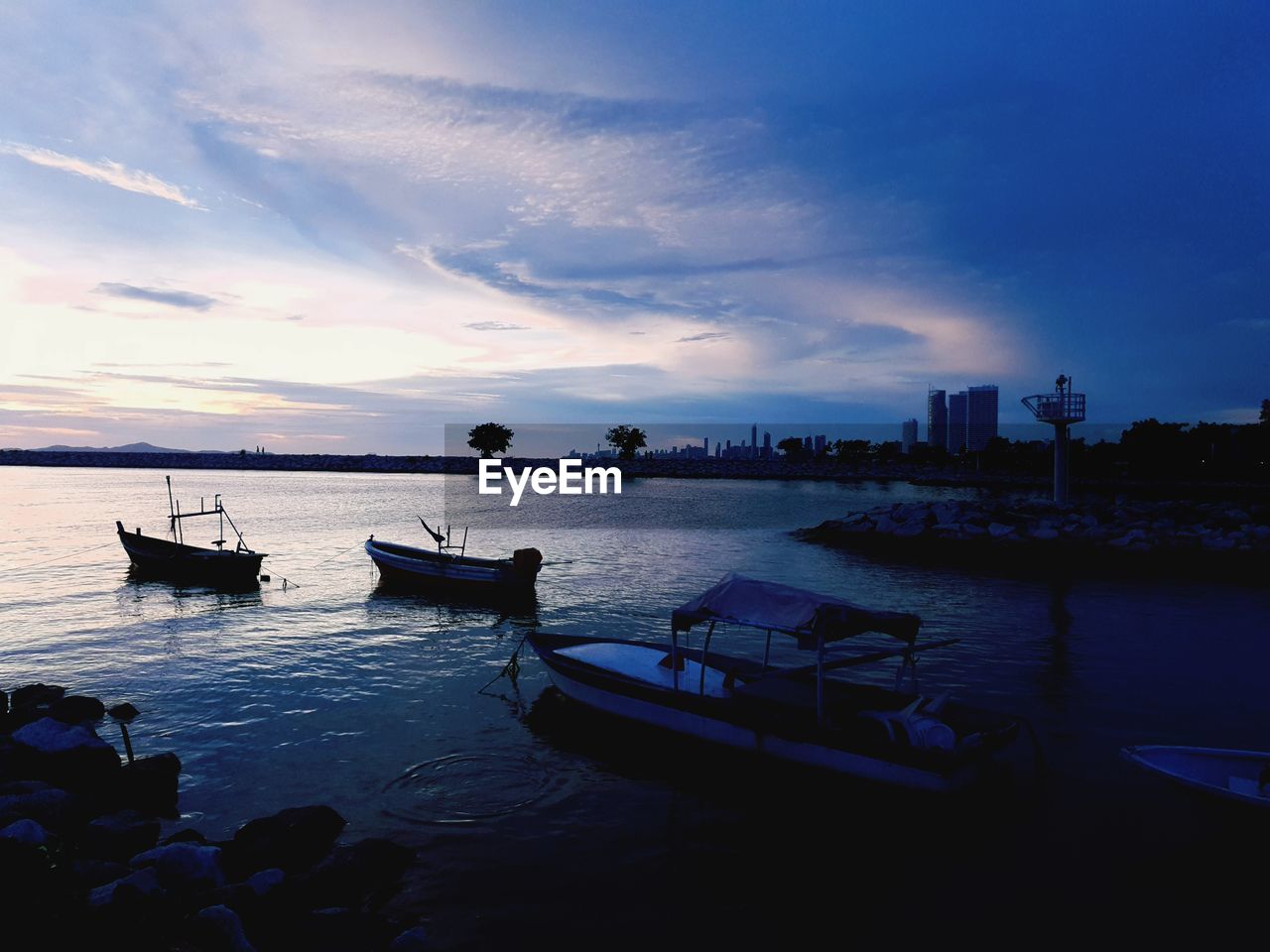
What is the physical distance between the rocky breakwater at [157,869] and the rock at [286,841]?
17mm

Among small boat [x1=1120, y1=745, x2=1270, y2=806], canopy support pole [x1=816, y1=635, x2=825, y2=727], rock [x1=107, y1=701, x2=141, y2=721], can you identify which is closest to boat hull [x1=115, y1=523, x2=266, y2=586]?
rock [x1=107, y1=701, x2=141, y2=721]

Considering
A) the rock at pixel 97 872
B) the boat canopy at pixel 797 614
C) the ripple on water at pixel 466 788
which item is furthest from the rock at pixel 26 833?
the boat canopy at pixel 797 614

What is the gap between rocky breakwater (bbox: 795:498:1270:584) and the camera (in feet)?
152

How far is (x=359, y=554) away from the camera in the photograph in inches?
2057

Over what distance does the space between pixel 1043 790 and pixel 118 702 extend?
23223 mm

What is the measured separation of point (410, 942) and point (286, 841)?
3.52 meters

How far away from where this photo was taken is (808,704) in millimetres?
15133

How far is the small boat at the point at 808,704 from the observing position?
519 inches

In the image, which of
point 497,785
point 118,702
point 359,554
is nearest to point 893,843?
point 497,785

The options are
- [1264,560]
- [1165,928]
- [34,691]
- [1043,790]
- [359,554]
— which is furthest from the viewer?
[359,554]

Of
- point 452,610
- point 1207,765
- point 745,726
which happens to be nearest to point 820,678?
point 745,726

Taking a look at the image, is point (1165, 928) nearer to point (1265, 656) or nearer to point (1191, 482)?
point (1265, 656)

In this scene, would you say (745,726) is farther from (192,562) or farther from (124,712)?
(192,562)

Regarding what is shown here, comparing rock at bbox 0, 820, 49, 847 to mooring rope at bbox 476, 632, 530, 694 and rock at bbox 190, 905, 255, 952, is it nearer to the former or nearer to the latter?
rock at bbox 190, 905, 255, 952
